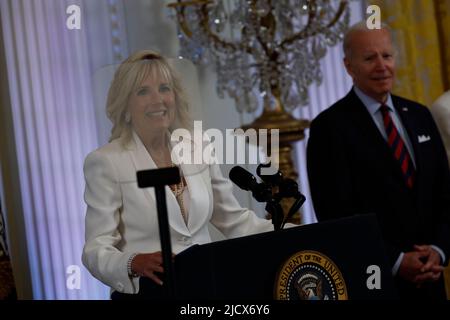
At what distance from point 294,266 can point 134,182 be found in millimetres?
382

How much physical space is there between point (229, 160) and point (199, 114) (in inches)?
8.4

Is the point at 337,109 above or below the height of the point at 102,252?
above

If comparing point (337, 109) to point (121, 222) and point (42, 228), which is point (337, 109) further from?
point (42, 228)

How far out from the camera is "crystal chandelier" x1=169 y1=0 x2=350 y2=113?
158 inches

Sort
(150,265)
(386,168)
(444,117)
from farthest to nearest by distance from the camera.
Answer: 1. (444,117)
2. (386,168)
3. (150,265)

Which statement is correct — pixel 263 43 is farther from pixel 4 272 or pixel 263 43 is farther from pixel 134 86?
pixel 134 86

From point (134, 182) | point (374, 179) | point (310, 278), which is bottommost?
point (310, 278)

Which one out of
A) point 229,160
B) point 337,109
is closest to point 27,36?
point 337,109

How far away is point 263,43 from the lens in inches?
160

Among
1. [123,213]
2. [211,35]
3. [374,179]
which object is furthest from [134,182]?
[211,35]

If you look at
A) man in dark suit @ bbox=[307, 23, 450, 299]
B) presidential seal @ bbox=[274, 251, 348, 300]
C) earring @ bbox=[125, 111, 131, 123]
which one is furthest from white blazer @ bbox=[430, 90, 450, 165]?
earring @ bbox=[125, 111, 131, 123]

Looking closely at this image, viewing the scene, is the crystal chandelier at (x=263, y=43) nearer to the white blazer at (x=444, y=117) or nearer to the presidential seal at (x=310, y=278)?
the white blazer at (x=444, y=117)

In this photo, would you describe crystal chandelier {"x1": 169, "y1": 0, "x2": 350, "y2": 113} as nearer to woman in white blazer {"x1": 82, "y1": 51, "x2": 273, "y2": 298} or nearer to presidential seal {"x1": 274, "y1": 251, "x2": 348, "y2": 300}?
woman in white blazer {"x1": 82, "y1": 51, "x2": 273, "y2": 298}

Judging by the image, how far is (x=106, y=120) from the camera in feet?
6.26
